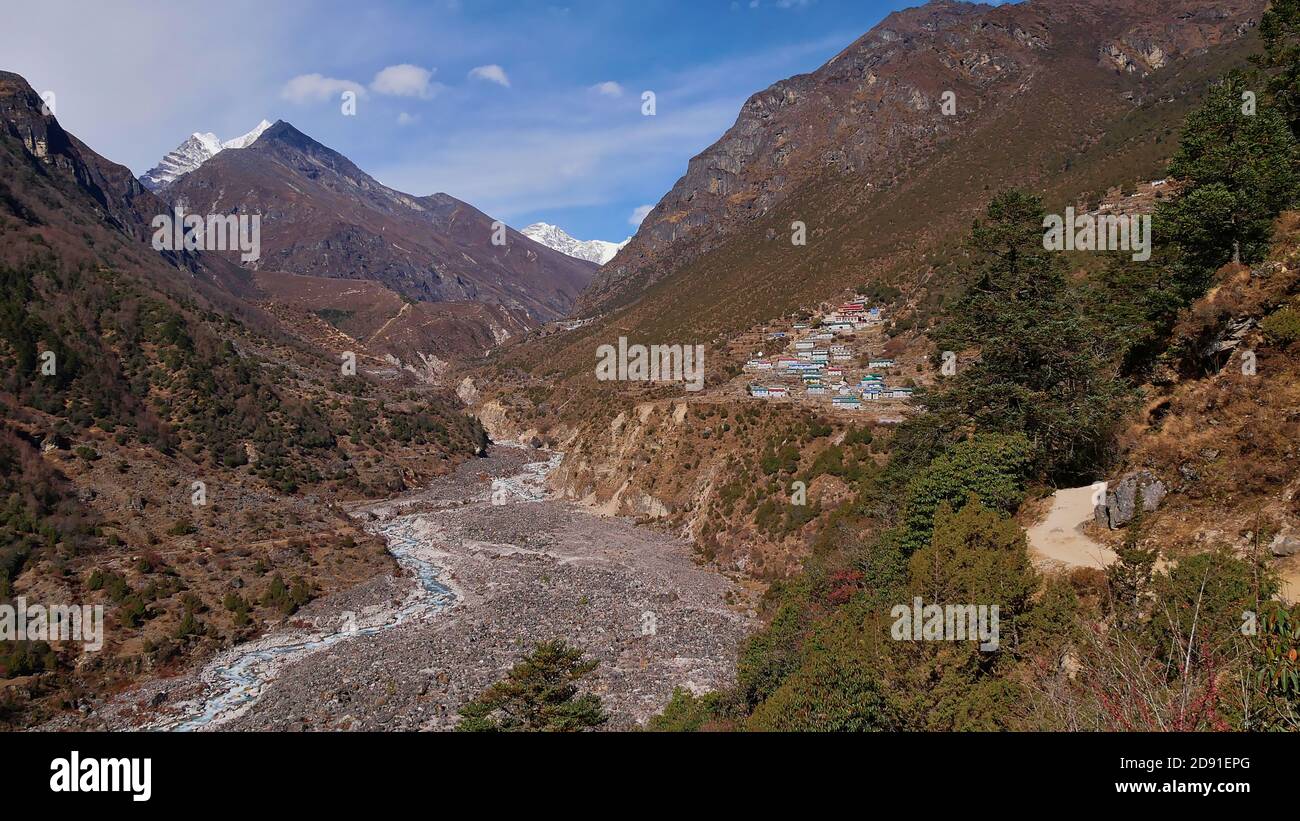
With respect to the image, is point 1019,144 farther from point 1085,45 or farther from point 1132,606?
point 1132,606

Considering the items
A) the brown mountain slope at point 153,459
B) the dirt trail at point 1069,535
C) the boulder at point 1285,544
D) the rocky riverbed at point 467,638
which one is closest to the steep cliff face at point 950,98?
the rocky riverbed at point 467,638

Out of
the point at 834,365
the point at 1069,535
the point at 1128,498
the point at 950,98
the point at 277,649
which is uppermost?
the point at 950,98

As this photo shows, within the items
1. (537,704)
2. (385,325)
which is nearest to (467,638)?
(537,704)

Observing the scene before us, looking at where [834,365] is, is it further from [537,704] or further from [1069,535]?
[537,704]

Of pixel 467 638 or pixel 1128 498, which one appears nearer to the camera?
pixel 1128 498

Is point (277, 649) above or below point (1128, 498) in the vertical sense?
below
